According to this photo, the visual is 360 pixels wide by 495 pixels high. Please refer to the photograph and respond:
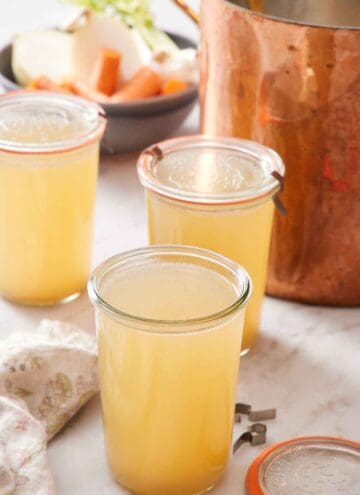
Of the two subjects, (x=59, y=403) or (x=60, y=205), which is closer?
(x=59, y=403)

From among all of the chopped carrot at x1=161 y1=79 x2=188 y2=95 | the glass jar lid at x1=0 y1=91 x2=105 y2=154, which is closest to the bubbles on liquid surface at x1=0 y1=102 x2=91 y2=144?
the glass jar lid at x1=0 y1=91 x2=105 y2=154

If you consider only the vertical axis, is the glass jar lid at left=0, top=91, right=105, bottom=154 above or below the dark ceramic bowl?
above

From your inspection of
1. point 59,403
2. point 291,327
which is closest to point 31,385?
point 59,403

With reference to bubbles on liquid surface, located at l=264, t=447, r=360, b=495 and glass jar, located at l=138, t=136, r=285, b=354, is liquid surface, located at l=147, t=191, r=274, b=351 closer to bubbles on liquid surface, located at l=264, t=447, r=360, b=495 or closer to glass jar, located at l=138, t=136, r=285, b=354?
glass jar, located at l=138, t=136, r=285, b=354

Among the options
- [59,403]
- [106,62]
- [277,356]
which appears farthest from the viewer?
[106,62]

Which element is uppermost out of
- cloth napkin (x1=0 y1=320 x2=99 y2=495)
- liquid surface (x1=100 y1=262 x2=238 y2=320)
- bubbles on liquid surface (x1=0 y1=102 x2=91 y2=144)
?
bubbles on liquid surface (x1=0 y1=102 x2=91 y2=144)

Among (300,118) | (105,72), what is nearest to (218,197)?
(300,118)

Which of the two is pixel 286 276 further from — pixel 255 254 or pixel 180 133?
pixel 180 133
